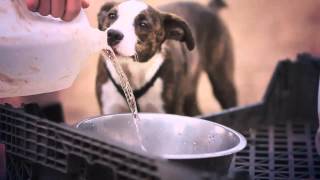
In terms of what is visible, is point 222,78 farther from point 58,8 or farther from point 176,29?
point 58,8

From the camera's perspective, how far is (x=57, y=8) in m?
1.12

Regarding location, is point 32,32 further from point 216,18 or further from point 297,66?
point 297,66

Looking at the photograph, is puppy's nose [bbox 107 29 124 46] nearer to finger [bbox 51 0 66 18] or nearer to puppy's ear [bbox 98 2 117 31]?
puppy's ear [bbox 98 2 117 31]

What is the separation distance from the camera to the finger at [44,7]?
1.10m

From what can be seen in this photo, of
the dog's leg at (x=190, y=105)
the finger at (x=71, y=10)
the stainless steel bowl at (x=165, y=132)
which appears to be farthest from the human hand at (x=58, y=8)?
the dog's leg at (x=190, y=105)

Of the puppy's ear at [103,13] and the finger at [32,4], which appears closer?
the finger at [32,4]

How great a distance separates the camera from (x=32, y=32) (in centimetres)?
107

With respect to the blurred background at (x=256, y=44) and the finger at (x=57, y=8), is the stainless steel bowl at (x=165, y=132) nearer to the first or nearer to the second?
the finger at (x=57, y=8)

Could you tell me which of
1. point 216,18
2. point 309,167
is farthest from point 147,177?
point 216,18

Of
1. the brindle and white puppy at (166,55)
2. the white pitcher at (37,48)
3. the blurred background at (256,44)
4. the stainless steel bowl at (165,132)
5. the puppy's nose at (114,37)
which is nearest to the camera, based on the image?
the white pitcher at (37,48)

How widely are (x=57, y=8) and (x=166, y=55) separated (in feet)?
2.60

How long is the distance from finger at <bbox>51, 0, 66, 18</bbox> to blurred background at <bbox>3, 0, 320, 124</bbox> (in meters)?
0.74

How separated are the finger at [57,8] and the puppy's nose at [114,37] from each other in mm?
556

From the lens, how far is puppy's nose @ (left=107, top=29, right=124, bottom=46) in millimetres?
1684
